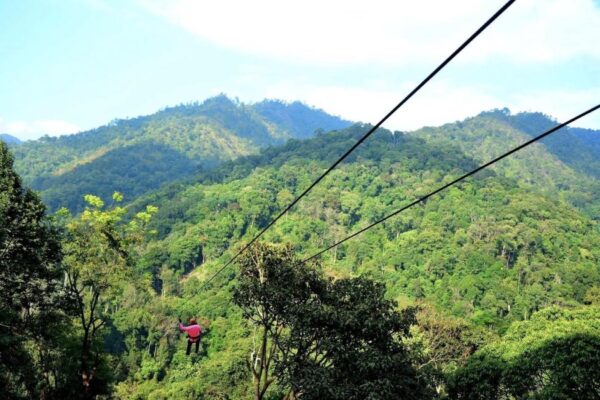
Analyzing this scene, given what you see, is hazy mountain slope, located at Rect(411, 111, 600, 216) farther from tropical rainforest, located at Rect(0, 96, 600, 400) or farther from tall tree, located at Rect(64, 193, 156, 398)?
tall tree, located at Rect(64, 193, 156, 398)

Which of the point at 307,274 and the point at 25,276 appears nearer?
the point at 307,274

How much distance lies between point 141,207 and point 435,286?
7071 cm

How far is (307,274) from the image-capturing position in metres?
14.1

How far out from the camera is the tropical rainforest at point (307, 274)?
1341 centimetres

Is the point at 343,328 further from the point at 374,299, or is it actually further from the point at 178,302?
the point at 178,302

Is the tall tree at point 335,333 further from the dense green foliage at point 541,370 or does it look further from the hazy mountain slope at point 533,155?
the hazy mountain slope at point 533,155

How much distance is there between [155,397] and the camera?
39812 millimetres

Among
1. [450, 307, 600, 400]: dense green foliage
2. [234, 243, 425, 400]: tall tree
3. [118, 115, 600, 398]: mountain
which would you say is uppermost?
[234, 243, 425, 400]: tall tree

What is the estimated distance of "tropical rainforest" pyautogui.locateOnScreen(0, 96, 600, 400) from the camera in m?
13.4

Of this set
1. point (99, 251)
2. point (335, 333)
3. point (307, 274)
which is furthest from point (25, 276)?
point (335, 333)

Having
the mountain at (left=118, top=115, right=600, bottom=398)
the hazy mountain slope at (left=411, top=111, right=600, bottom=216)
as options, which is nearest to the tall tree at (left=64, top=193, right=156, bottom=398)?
the mountain at (left=118, top=115, right=600, bottom=398)

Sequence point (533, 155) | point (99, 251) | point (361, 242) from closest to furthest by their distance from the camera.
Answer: point (99, 251)
point (361, 242)
point (533, 155)

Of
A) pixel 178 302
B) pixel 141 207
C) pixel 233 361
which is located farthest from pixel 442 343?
pixel 141 207

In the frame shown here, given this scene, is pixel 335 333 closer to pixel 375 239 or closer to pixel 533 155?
pixel 375 239
